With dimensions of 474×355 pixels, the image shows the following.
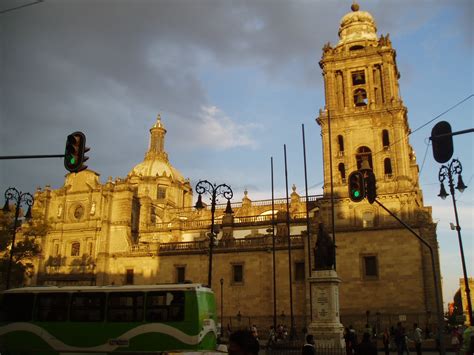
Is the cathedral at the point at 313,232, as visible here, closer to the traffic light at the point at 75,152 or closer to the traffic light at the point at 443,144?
the traffic light at the point at 75,152

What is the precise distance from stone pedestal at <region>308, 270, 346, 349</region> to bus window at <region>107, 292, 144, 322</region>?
857cm

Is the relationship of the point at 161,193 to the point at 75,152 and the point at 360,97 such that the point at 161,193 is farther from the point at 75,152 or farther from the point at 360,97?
the point at 75,152

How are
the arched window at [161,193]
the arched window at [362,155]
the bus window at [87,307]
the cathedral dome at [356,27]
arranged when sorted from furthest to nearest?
the arched window at [161,193], the cathedral dome at [356,27], the arched window at [362,155], the bus window at [87,307]

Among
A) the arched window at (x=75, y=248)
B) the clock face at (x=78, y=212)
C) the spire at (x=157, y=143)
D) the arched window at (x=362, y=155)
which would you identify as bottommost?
the arched window at (x=75, y=248)

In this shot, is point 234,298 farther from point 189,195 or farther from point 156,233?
point 189,195

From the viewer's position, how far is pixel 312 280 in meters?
21.6

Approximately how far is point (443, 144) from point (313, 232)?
28760 mm

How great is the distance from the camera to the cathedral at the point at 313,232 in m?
36.0

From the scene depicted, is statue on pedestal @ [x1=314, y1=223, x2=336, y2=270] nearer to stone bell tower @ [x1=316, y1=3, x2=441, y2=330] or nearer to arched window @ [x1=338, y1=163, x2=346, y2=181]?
stone bell tower @ [x1=316, y1=3, x2=441, y2=330]

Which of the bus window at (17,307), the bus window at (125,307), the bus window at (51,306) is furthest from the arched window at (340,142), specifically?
the bus window at (17,307)

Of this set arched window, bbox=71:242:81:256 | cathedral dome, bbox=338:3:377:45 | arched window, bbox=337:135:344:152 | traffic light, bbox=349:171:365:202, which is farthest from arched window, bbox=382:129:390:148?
arched window, bbox=71:242:81:256

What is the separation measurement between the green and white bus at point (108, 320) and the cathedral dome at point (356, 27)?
3491 centimetres

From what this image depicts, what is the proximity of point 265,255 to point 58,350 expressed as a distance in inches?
1061

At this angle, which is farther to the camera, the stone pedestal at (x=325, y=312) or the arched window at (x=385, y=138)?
the arched window at (x=385, y=138)
